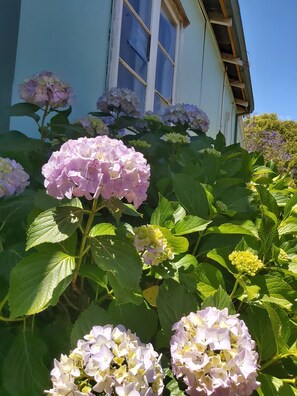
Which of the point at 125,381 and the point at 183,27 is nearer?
the point at 125,381

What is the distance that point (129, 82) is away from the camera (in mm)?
4031

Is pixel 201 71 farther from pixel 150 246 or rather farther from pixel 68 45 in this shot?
pixel 150 246

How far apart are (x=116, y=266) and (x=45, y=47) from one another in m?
1.92

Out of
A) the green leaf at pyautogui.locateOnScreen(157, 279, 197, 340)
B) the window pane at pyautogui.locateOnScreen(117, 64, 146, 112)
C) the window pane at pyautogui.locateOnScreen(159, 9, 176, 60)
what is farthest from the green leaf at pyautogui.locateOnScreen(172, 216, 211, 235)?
the window pane at pyautogui.locateOnScreen(159, 9, 176, 60)

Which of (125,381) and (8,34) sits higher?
(8,34)

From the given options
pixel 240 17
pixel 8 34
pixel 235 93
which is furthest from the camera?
pixel 235 93

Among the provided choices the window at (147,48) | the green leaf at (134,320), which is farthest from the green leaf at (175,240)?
the window at (147,48)

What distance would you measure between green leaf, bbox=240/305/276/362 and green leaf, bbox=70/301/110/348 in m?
0.41

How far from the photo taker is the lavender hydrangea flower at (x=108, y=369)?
2.87 feet

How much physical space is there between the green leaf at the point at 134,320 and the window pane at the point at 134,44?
3056 mm

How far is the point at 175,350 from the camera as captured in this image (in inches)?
39.7

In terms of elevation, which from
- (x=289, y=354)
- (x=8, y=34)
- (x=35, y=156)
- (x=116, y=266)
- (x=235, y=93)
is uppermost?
(x=235, y=93)

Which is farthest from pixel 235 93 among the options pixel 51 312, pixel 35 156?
pixel 51 312

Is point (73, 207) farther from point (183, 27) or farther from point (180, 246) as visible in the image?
point (183, 27)
